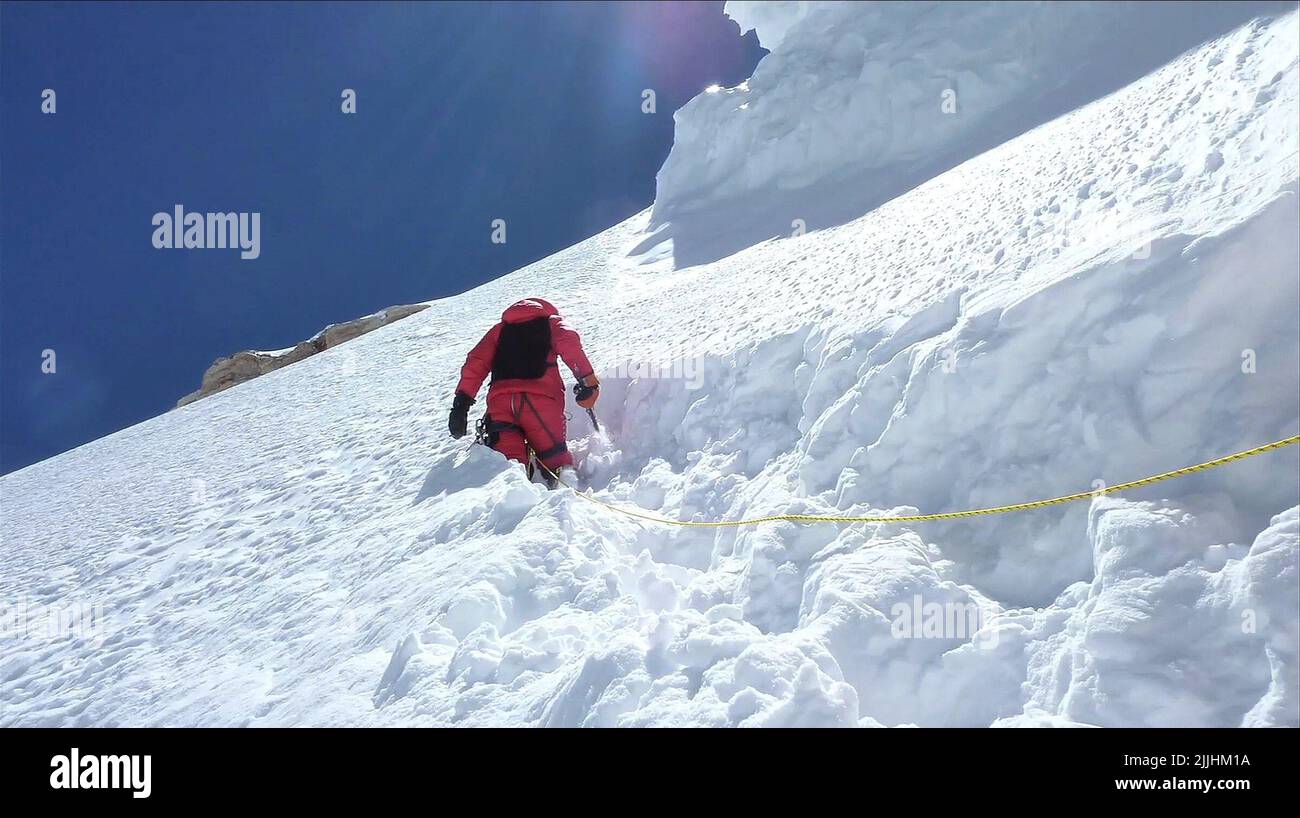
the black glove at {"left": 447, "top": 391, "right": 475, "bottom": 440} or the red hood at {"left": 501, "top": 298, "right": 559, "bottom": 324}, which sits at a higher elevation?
the red hood at {"left": 501, "top": 298, "right": 559, "bottom": 324}

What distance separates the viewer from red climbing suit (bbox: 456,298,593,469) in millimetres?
6520

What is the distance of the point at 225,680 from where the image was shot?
13.9ft

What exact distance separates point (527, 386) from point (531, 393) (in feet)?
0.21

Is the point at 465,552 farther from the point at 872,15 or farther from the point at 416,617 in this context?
the point at 872,15

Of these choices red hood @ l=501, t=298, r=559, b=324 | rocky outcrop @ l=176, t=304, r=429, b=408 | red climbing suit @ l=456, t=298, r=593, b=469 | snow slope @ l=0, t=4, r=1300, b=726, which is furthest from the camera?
rocky outcrop @ l=176, t=304, r=429, b=408

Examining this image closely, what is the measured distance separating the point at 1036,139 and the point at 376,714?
8124mm

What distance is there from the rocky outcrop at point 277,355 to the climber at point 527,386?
2275cm

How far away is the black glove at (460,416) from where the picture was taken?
6.53 meters

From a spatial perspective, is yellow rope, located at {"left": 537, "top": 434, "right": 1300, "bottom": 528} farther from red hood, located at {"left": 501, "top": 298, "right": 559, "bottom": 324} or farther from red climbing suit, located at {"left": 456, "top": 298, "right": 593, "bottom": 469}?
red hood, located at {"left": 501, "top": 298, "right": 559, "bottom": 324}

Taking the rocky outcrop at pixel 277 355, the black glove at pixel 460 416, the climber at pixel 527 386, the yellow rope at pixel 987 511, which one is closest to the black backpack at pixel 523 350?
the climber at pixel 527 386

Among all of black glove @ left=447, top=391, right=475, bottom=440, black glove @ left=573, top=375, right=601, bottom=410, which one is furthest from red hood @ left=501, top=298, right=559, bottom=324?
black glove @ left=447, top=391, right=475, bottom=440

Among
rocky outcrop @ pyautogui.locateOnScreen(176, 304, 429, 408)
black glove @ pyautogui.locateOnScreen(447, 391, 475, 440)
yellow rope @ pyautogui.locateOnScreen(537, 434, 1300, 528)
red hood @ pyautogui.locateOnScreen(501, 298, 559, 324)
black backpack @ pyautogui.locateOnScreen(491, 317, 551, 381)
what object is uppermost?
rocky outcrop @ pyautogui.locateOnScreen(176, 304, 429, 408)

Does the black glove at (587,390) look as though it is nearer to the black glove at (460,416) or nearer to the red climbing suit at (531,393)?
the red climbing suit at (531,393)
